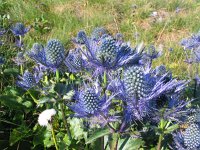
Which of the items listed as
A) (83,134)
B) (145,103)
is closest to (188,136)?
(145,103)

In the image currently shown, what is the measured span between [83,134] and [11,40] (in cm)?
197

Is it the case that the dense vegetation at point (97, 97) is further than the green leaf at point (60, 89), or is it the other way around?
the green leaf at point (60, 89)

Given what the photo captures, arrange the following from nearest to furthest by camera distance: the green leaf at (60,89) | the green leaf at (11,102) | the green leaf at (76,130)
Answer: the green leaf at (60,89) → the green leaf at (76,130) → the green leaf at (11,102)

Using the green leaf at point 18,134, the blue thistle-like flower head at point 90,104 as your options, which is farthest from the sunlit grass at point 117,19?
the blue thistle-like flower head at point 90,104

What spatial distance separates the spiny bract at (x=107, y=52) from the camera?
1.28 m

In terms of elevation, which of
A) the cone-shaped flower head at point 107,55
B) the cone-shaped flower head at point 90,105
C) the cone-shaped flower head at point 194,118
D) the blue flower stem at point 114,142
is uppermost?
the cone-shaped flower head at point 107,55

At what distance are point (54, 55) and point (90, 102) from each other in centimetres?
34

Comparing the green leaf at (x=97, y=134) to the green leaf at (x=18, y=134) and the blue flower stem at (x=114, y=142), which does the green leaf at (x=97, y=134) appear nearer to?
the blue flower stem at (x=114, y=142)

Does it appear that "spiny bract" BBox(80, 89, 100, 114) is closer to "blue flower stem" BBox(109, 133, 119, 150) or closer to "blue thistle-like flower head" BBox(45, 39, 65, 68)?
"blue flower stem" BBox(109, 133, 119, 150)

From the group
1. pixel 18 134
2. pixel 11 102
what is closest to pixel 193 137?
pixel 18 134

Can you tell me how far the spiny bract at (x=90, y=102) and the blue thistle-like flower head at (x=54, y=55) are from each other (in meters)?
0.29

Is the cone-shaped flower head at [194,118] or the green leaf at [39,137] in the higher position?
the cone-shaped flower head at [194,118]

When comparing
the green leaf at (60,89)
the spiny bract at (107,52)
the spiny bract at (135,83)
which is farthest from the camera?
the green leaf at (60,89)

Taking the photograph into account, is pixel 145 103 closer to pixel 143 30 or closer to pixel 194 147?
pixel 194 147
